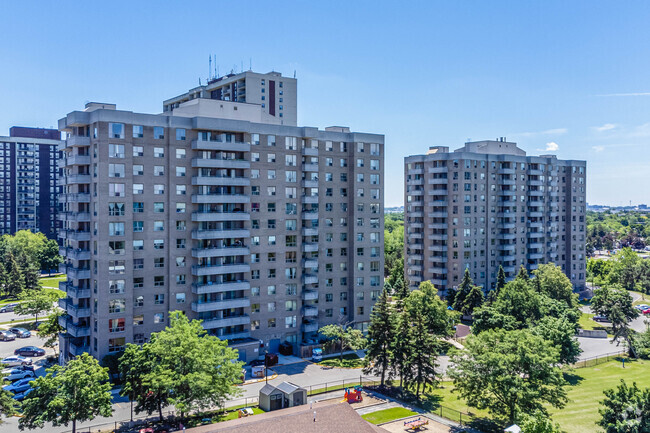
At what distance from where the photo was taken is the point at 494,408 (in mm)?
50719

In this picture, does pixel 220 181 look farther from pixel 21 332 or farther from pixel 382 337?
pixel 21 332

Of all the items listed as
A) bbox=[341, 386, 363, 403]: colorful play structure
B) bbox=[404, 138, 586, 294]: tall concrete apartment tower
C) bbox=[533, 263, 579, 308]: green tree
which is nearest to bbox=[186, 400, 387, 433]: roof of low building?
Answer: bbox=[341, 386, 363, 403]: colorful play structure

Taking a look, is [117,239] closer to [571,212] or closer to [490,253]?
[490,253]

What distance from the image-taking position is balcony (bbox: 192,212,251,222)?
7119cm

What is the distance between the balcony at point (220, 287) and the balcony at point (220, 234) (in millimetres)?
6825

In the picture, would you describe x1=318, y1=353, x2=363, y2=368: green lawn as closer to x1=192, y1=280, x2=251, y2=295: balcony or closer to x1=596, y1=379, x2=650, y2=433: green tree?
x1=192, y1=280, x2=251, y2=295: balcony

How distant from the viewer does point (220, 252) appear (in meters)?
72.6

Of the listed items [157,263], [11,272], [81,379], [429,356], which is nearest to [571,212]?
[429,356]

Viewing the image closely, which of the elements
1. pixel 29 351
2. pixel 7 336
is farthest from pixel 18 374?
pixel 7 336

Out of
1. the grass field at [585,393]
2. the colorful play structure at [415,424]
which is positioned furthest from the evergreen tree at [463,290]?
the colorful play structure at [415,424]

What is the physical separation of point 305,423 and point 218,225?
37.0 meters

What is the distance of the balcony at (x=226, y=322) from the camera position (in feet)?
235

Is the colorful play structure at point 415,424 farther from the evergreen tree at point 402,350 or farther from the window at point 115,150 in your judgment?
the window at point 115,150

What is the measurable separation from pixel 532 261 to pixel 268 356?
264 ft
